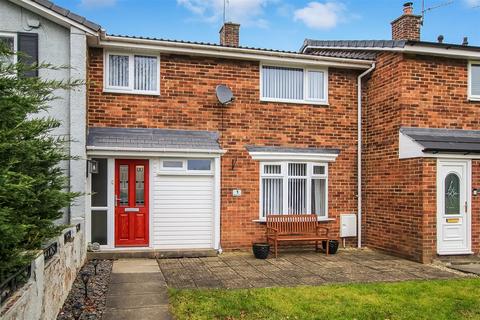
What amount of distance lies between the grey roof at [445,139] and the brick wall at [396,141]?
0.17 m

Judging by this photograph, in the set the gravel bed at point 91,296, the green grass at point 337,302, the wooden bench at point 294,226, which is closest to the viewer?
the gravel bed at point 91,296

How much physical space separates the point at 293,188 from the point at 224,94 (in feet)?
10.1

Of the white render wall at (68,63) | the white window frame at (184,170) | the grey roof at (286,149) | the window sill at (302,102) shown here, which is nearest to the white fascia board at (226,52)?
the white render wall at (68,63)

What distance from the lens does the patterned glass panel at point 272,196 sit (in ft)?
38.3

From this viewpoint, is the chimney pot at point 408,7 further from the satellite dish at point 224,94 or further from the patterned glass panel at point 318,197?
the satellite dish at point 224,94

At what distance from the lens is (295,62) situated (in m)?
11.9

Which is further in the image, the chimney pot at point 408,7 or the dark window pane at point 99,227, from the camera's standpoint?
the chimney pot at point 408,7

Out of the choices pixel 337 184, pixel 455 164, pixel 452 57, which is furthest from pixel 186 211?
pixel 452 57

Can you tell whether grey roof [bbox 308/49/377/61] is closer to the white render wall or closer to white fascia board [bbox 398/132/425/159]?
white fascia board [bbox 398/132/425/159]

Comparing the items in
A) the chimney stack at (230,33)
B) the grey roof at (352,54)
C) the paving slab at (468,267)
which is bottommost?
the paving slab at (468,267)

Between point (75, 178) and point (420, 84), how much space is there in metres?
8.61

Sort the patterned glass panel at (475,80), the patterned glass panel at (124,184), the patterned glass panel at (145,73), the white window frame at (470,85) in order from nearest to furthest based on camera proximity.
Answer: the patterned glass panel at (124,184) < the patterned glass panel at (145,73) < the white window frame at (470,85) < the patterned glass panel at (475,80)

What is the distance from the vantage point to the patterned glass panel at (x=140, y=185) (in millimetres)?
10750

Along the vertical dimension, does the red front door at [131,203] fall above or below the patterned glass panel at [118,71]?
below
